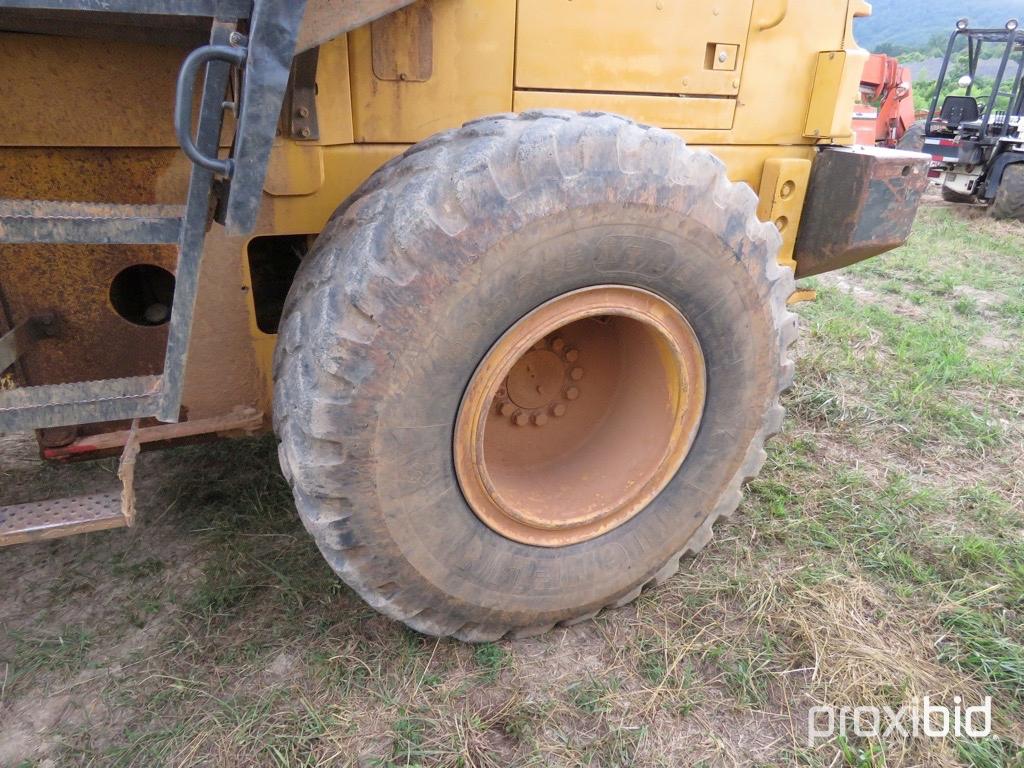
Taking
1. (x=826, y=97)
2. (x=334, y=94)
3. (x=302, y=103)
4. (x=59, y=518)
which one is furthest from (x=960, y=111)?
(x=59, y=518)

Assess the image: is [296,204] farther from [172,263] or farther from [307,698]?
[307,698]

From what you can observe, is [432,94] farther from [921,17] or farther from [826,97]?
[921,17]

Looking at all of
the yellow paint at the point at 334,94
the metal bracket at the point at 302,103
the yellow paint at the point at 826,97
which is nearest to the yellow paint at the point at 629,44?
the yellow paint at the point at 826,97

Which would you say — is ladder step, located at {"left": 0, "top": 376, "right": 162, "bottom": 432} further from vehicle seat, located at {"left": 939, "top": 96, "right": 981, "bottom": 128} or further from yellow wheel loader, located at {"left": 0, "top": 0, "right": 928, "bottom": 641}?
vehicle seat, located at {"left": 939, "top": 96, "right": 981, "bottom": 128}

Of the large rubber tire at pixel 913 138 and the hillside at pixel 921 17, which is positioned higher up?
the hillside at pixel 921 17

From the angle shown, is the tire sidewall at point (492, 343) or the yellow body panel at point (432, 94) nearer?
the tire sidewall at point (492, 343)

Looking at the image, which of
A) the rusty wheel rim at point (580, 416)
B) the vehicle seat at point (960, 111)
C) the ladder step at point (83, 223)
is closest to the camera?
the ladder step at point (83, 223)

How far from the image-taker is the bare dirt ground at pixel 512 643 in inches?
81.1

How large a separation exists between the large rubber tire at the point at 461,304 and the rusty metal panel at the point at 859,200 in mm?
939

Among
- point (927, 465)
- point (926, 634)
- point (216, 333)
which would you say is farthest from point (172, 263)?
point (927, 465)

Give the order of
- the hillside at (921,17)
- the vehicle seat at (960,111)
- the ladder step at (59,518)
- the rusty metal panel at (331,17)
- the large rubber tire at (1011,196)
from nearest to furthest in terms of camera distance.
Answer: the rusty metal panel at (331,17)
the ladder step at (59,518)
the large rubber tire at (1011,196)
the vehicle seat at (960,111)
the hillside at (921,17)

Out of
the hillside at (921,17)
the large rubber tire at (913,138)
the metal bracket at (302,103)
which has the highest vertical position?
the hillside at (921,17)

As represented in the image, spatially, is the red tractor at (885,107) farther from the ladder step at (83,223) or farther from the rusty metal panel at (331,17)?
the ladder step at (83,223)

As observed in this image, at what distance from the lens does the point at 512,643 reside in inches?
93.0
